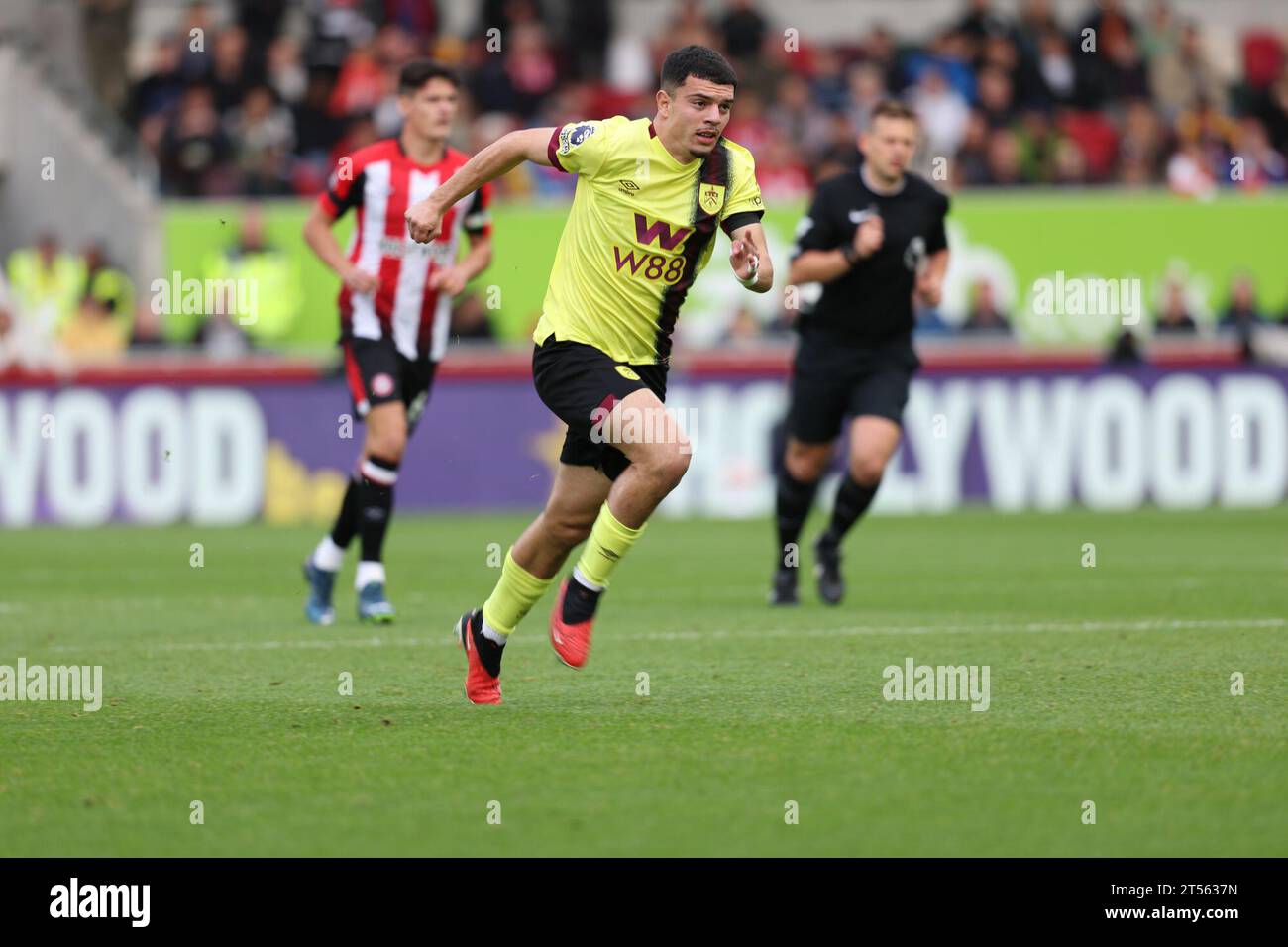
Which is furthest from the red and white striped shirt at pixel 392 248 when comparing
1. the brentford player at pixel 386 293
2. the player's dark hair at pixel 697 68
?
the player's dark hair at pixel 697 68

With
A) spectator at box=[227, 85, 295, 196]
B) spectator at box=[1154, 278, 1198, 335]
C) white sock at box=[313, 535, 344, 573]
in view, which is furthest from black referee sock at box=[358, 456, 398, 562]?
spectator at box=[227, 85, 295, 196]

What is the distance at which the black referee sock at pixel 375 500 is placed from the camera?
10930 millimetres

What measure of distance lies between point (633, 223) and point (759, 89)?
17.9 metres

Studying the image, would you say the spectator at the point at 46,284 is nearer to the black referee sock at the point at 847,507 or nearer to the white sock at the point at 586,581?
the black referee sock at the point at 847,507

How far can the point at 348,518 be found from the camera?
11.1 m

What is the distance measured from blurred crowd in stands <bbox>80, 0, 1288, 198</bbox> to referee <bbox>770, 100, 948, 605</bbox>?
36.6 feet

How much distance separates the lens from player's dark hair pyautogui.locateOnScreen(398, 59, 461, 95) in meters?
11.0

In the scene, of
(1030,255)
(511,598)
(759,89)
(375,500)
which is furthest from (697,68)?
(759,89)

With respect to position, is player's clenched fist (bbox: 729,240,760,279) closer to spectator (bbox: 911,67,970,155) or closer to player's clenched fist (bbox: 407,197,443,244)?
player's clenched fist (bbox: 407,197,443,244)

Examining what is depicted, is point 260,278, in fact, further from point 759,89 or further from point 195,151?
point 759,89
